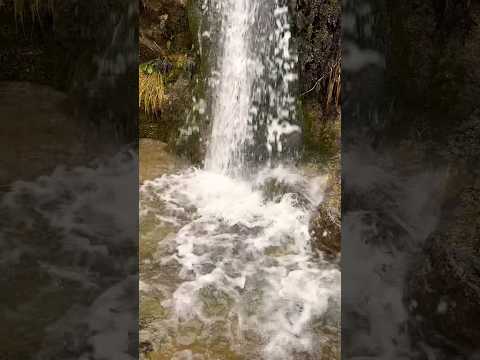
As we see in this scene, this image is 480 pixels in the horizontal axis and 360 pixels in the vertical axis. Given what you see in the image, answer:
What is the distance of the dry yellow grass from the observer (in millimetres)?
4898

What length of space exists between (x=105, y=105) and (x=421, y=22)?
1845 mm

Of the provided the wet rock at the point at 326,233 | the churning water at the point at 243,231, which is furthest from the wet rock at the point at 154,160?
the wet rock at the point at 326,233

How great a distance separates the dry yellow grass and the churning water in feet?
2.09

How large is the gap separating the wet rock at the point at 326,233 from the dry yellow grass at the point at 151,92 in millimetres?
2504

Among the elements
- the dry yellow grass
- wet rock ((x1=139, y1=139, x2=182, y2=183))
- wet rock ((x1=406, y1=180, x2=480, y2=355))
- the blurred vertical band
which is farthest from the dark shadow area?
the dry yellow grass

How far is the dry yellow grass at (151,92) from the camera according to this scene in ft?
16.1

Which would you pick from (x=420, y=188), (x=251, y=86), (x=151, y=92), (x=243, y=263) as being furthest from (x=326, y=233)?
(x=151, y=92)

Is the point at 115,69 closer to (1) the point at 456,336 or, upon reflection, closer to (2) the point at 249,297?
(2) the point at 249,297

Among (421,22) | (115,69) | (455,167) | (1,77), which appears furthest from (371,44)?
(1,77)

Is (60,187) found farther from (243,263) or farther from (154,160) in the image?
(154,160)

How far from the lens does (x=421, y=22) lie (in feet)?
6.55

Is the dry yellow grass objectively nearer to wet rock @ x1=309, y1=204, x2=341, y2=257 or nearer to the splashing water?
the splashing water

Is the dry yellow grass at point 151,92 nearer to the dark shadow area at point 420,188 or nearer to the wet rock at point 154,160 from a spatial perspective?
the wet rock at point 154,160

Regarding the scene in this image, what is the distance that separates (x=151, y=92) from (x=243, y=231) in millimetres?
2179
